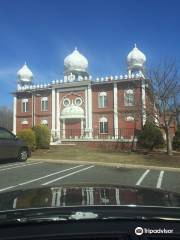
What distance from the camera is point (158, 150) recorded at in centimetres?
3675

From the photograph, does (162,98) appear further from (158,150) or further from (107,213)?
(107,213)

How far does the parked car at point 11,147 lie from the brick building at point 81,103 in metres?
24.0

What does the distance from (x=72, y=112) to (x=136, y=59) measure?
10.6 metres

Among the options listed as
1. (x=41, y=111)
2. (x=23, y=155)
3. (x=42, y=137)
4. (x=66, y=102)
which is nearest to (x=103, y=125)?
(x=66, y=102)

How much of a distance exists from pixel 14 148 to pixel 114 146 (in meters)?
18.8

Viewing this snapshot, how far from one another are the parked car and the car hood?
19668 mm

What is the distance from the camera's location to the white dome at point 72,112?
178 feet

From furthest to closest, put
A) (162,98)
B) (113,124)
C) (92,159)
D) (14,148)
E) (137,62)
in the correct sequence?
1. (137,62)
2. (113,124)
3. (162,98)
4. (92,159)
5. (14,148)

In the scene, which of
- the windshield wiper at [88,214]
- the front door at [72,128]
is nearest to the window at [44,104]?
the front door at [72,128]

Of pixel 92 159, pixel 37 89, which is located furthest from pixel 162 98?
pixel 37 89

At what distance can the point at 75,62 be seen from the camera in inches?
2315

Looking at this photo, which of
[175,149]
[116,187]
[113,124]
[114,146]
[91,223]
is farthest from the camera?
[113,124]

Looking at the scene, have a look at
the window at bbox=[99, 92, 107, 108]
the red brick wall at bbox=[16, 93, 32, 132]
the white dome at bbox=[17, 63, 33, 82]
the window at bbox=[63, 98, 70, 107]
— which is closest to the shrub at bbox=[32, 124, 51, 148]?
the window at bbox=[99, 92, 107, 108]

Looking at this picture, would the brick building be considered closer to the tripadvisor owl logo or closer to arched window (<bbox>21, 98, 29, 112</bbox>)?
arched window (<bbox>21, 98, 29, 112</bbox>)
